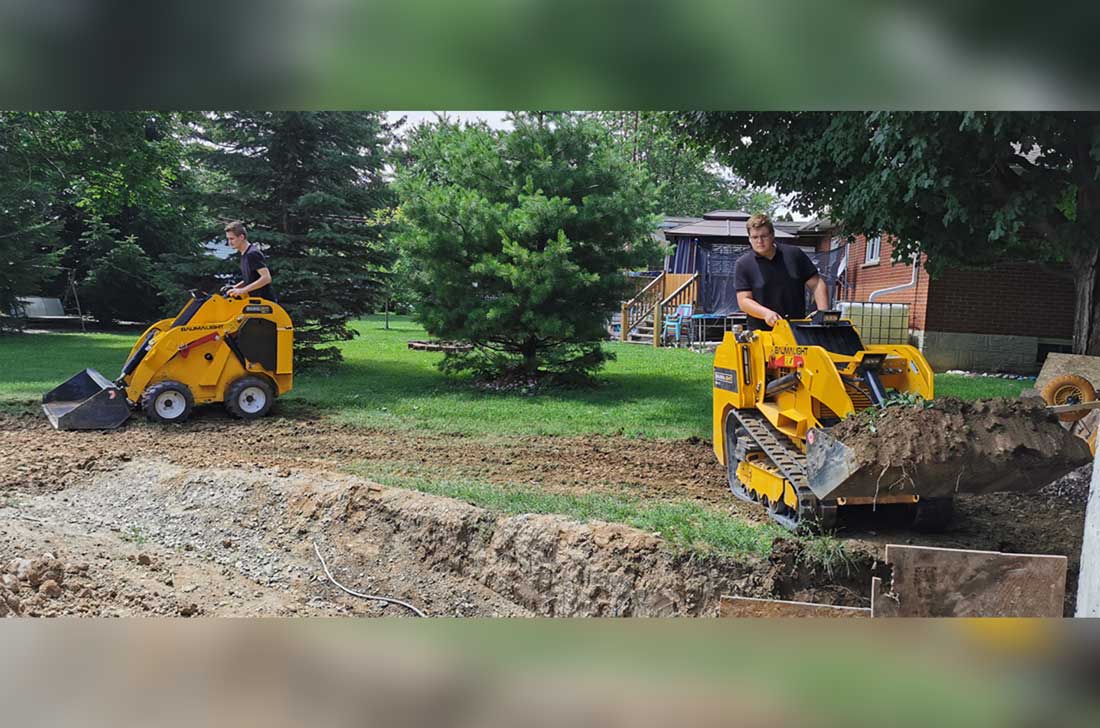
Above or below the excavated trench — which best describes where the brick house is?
above

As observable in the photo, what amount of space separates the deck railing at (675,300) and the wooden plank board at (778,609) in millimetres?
3342

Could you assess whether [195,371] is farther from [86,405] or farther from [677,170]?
[677,170]

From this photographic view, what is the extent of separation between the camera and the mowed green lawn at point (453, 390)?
191 inches

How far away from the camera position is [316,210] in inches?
252

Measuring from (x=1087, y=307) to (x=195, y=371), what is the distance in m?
5.99

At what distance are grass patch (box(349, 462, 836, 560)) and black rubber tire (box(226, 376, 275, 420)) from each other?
138 centimetres

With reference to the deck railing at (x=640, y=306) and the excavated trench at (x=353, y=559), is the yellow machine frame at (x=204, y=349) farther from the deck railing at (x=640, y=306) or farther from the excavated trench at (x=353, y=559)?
the deck railing at (x=640, y=306)

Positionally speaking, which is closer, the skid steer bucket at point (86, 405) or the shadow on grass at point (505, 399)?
the skid steer bucket at point (86, 405)

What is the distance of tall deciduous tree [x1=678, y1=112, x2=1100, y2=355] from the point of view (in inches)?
147

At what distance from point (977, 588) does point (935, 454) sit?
1.63ft

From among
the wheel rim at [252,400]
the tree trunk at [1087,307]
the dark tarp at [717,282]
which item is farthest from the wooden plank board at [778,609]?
the wheel rim at [252,400]

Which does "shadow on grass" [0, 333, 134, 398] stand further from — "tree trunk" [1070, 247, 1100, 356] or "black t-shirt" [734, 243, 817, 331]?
"tree trunk" [1070, 247, 1100, 356]

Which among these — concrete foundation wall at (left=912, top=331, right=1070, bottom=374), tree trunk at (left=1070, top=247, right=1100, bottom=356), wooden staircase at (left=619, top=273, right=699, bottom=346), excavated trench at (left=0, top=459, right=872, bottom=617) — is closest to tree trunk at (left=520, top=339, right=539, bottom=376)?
wooden staircase at (left=619, top=273, right=699, bottom=346)
